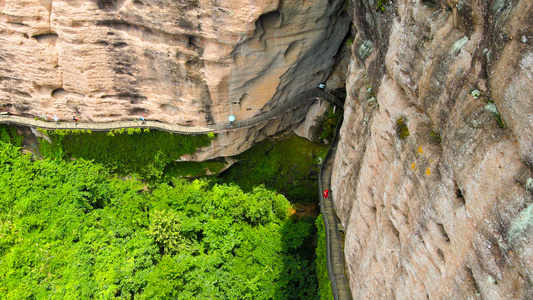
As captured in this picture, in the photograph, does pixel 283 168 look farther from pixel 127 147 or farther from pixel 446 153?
pixel 446 153

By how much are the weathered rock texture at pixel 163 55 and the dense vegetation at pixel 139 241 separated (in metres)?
4.20

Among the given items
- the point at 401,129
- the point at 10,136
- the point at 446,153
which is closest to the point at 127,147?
the point at 10,136

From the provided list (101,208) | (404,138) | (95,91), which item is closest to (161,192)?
(101,208)

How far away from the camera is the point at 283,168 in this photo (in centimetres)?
2483

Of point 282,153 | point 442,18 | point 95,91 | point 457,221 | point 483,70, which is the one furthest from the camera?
point 282,153

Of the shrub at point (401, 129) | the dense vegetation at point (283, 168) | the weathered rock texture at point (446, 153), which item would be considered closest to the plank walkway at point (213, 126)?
the dense vegetation at point (283, 168)

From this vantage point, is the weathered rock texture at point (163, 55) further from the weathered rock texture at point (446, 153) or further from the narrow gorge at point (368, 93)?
the weathered rock texture at point (446, 153)

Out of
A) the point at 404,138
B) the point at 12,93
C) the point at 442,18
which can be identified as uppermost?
the point at 12,93

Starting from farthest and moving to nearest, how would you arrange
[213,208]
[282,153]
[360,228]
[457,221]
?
[282,153]
[213,208]
[360,228]
[457,221]

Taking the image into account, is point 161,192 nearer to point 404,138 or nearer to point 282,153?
point 282,153

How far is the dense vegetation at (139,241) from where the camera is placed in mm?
16469

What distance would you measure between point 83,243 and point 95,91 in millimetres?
8260

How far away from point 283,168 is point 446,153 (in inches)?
648

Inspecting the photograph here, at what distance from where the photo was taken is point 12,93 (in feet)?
73.5
